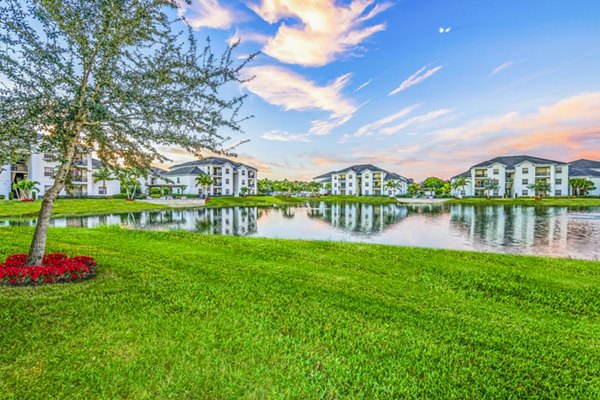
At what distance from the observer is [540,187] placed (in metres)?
71.9

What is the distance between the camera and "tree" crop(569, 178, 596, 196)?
7006cm

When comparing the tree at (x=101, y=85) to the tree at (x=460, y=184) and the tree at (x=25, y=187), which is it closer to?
the tree at (x=25, y=187)

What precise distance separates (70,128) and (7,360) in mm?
4509

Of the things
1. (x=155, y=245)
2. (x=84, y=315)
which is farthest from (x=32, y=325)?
(x=155, y=245)

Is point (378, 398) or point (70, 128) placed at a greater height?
point (70, 128)

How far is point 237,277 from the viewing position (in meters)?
7.54

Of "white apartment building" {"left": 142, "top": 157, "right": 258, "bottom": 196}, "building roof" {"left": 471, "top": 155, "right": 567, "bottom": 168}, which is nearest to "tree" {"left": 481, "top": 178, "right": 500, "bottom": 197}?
"building roof" {"left": 471, "top": 155, "right": 567, "bottom": 168}

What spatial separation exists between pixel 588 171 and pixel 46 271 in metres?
108

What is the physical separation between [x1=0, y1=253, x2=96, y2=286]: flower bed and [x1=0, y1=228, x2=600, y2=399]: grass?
1.02 feet

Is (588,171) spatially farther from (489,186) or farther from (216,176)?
(216,176)

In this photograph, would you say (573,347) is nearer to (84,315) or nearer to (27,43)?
(84,315)

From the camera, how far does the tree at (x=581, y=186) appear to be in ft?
230

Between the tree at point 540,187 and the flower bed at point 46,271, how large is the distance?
294ft

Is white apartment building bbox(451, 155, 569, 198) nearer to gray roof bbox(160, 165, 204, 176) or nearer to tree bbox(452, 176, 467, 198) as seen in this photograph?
tree bbox(452, 176, 467, 198)
